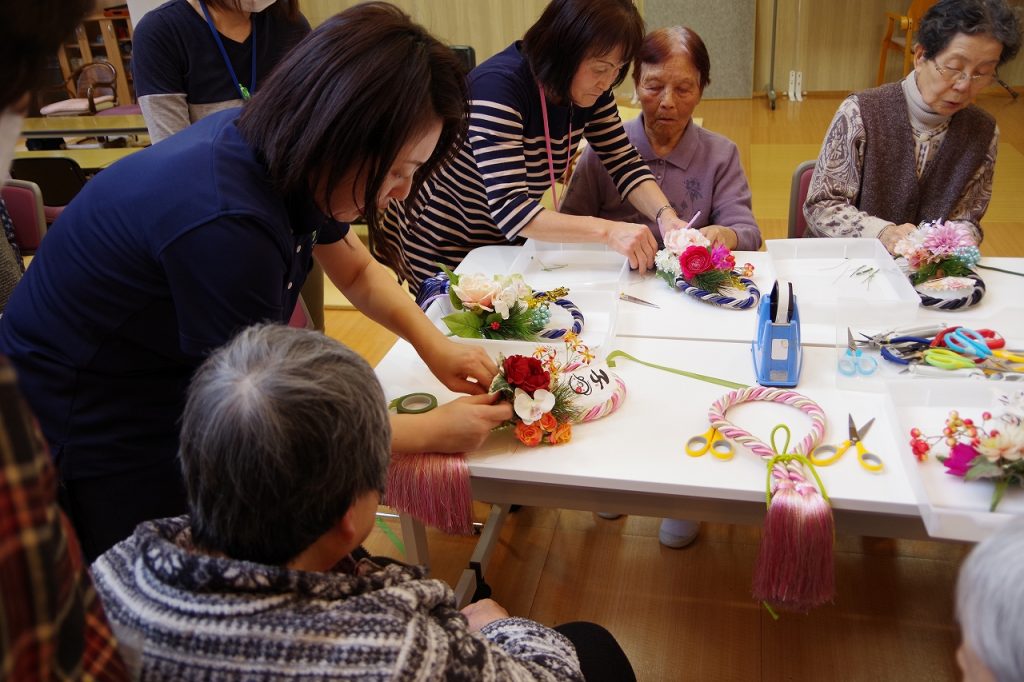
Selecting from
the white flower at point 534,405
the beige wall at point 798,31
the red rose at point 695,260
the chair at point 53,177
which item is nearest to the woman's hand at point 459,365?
the white flower at point 534,405

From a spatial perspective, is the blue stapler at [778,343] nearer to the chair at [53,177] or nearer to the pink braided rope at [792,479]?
the pink braided rope at [792,479]

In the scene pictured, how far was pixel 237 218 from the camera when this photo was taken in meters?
1.12

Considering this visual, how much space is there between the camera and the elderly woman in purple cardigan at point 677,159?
2.39 m

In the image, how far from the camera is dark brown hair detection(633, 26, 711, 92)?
7.84 ft

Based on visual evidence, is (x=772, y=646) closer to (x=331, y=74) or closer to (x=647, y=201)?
(x=647, y=201)

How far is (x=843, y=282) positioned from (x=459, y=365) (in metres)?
1.05

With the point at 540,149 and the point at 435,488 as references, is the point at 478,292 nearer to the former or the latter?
the point at 435,488

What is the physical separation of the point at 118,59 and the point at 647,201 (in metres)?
7.10

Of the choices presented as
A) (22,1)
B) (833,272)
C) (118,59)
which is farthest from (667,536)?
(118,59)

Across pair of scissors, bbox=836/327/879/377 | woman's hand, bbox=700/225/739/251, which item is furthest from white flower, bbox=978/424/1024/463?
woman's hand, bbox=700/225/739/251

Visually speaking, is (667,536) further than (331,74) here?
Yes

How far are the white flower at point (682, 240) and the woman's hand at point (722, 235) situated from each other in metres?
0.23

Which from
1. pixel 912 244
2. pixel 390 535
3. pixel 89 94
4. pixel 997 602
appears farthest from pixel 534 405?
pixel 89 94

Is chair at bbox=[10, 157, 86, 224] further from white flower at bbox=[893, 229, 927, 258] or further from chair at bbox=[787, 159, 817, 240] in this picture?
white flower at bbox=[893, 229, 927, 258]
